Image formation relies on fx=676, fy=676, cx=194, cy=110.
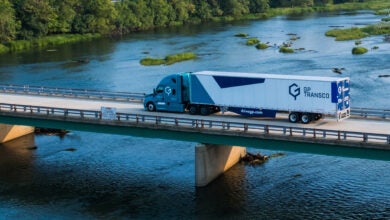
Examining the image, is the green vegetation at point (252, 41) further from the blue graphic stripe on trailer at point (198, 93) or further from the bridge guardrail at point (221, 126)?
the blue graphic stripe on trailer at point (198, 93)

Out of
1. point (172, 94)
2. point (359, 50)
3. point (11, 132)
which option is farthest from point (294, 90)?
point (359, 50)

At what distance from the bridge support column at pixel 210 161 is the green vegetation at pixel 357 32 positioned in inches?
3498

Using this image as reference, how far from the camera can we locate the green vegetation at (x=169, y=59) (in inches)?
4563

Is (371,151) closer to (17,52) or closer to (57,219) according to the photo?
(57,219)

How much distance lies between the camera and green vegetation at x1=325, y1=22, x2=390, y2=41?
13850 cm

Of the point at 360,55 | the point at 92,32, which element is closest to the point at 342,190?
the point at 360,55

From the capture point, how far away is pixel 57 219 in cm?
4709

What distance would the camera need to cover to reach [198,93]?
53.4 meters

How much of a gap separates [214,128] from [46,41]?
109 metres

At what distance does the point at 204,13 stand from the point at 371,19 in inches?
1830

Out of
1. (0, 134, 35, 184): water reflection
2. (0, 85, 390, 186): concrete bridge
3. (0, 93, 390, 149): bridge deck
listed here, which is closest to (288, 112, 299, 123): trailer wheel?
(0, 93, 390, 149): bridge deck

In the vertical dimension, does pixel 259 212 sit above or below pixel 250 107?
below

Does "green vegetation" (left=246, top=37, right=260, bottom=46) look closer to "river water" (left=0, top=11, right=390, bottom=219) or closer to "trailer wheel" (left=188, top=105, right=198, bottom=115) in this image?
"river water" (left=0, top=11, right=390, bottom=219)

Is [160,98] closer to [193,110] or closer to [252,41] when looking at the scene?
[193,110]
